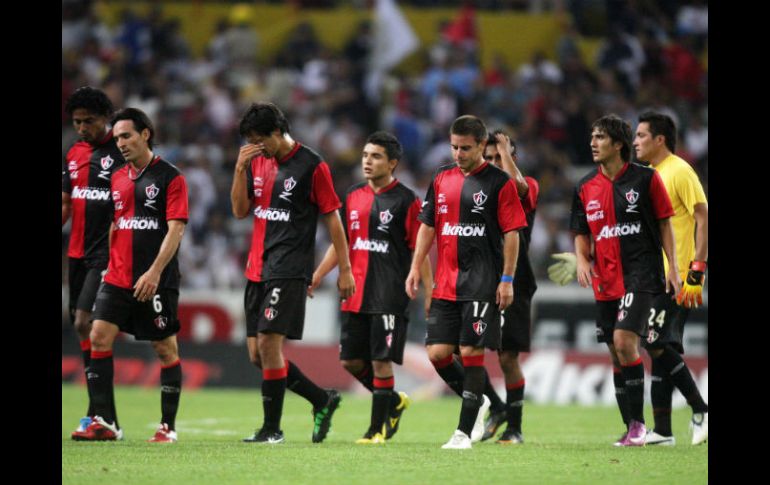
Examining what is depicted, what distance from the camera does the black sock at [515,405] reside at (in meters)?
10.9

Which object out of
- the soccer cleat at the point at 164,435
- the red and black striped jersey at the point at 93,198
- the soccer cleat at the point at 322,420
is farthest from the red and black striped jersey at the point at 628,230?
the red and black striped jersey at the point at 93,198

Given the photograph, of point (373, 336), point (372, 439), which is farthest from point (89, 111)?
point (372, 439)

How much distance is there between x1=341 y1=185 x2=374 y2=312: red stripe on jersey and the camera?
1087 cm

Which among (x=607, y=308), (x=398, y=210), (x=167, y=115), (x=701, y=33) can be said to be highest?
(x=701, y=33)

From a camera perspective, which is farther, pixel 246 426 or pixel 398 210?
pixel 246 426

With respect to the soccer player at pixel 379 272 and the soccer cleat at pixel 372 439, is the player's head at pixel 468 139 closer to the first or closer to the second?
the soccer player at pixel 379 272

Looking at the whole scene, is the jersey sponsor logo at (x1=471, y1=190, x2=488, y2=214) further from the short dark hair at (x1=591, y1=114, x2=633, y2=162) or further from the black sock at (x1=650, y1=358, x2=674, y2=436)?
the black sock at (x1=650, y1=358, x2=674, y2=436)

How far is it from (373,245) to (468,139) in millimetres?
1741

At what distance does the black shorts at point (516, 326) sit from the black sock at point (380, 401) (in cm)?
116
